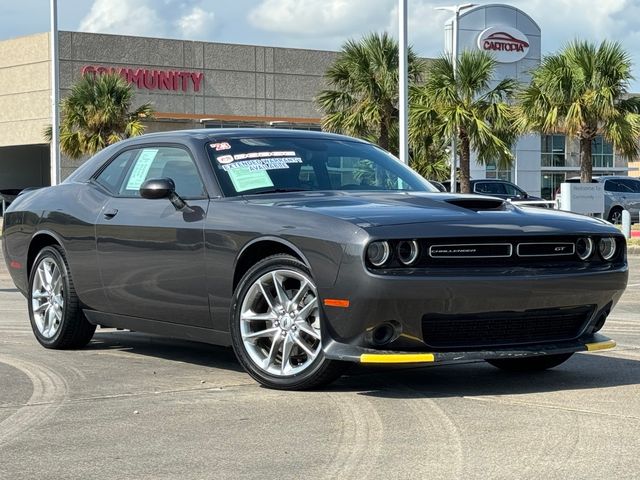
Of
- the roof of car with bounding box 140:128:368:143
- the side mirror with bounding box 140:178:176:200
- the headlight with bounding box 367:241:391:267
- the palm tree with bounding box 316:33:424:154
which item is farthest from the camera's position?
the palm tree with bounding box 316:33:424:154

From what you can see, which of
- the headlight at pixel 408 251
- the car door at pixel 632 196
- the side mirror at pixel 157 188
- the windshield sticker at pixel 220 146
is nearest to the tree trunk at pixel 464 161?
the car door at pixel 632 196

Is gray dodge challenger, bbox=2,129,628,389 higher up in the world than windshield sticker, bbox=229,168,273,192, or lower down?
lower down

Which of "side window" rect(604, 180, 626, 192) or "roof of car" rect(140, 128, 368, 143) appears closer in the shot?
"roof of car" rect(140, 128, 368, 143)

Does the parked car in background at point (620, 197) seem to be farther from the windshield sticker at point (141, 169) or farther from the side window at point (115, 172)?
the windshield sticker at point (141, 169)

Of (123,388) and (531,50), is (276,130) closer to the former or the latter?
(123,388)

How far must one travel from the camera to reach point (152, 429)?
5.68 meters

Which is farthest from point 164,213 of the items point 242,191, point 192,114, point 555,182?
point 555,182

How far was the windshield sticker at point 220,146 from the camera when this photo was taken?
755cm

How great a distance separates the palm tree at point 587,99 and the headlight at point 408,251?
27.1 metres

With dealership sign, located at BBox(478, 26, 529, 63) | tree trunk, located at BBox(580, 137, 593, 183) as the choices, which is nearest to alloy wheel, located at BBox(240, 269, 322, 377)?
tree trunk, located at BBox(580, 137, 593, 183)

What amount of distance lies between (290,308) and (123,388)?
1.09 m

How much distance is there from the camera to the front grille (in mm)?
6379

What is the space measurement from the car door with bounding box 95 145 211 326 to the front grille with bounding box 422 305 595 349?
4.87ft

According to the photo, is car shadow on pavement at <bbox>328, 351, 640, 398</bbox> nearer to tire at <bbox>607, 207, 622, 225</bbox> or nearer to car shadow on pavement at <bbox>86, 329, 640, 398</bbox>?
car shadow on pavement at <bbox>86, 329, 640, 398</bbox>
